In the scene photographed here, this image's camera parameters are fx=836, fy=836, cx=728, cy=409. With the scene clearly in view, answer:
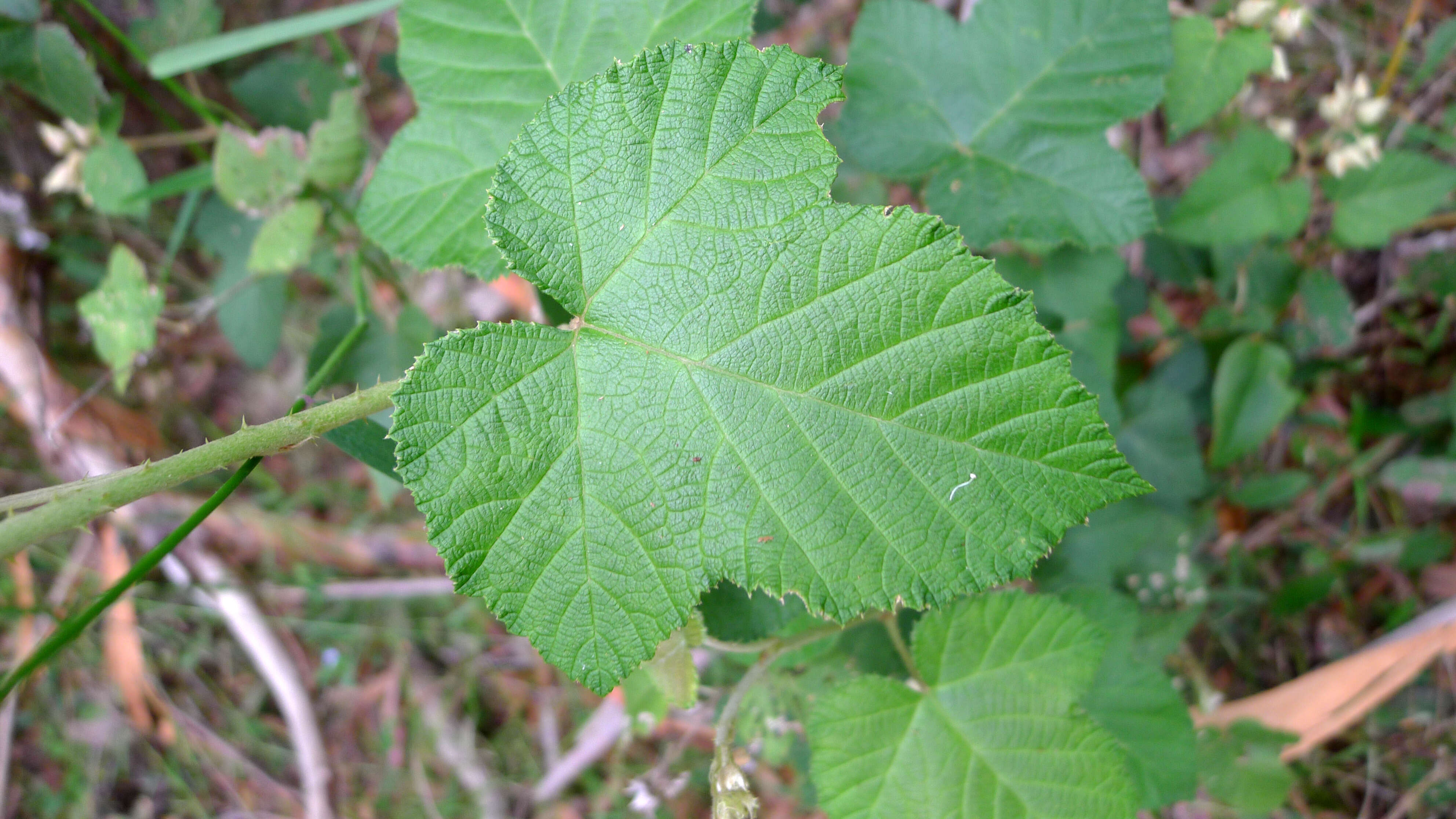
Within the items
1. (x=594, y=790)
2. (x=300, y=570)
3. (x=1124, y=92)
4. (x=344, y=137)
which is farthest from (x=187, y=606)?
(x=1124, y=92)

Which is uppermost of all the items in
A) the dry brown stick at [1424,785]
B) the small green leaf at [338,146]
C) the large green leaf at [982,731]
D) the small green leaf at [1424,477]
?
the small green leaf at [338,146]

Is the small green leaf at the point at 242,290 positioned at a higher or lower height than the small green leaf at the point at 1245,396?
higher

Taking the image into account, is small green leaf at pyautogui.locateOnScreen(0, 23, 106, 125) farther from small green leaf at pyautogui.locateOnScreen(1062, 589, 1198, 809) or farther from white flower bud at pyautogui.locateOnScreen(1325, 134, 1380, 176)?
white flower bud at pyautogui.locateOnScreen(1325, 134, 1380, 176)

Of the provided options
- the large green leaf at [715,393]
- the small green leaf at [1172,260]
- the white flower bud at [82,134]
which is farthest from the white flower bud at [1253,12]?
the white flower bud at [82,134]

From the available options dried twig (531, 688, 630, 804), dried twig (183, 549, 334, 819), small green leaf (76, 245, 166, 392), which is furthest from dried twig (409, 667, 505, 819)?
small green leaf (76, 245, 166, 392)

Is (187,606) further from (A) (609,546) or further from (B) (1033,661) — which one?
(B) (1033,661)

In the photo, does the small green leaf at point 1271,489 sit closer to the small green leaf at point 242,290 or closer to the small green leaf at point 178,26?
the small green leaf at point 242,290
